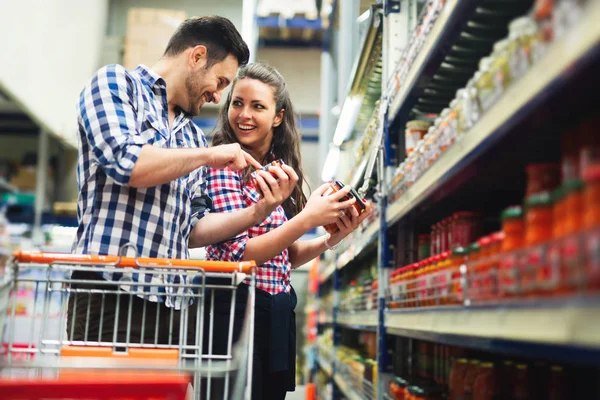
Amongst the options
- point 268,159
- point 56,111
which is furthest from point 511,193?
point 56,111

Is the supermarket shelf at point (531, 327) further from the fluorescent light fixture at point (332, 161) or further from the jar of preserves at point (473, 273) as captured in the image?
the fluorescent light fixture at point (332, 161)

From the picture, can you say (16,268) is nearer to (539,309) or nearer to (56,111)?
(539,309)

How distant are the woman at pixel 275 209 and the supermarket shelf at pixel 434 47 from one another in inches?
17.5

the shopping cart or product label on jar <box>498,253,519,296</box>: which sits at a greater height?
product label on jar <box>498,253,519,296</box>

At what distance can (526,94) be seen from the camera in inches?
45.3

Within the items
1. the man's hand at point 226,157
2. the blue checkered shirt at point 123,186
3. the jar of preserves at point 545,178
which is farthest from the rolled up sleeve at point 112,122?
the jar of preserves at point 545,178

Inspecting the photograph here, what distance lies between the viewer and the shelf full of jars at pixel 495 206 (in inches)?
39.4

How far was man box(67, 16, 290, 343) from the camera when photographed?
1.79m

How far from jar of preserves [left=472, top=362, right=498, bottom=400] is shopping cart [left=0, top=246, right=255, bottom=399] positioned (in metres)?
0.69

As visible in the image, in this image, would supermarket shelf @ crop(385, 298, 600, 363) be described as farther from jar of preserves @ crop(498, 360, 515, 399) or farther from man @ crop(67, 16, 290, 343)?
man @ crop(67, 16, 290, 343)

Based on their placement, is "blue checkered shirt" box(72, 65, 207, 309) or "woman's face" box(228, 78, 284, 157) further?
"woman's face" box(228, 78, 284, 157)

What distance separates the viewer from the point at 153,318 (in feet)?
6.07

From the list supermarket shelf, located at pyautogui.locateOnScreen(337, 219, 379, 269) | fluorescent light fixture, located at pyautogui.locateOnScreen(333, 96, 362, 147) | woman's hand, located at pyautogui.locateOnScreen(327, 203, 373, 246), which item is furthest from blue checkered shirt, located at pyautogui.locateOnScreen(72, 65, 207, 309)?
fluorescent light fixture, located at pyautogui.locateOnScreen(333, 96, 362, 147)

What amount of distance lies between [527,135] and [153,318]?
1085 millimetres
